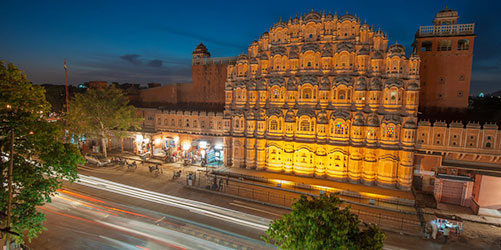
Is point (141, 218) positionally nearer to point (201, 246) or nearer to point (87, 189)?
point (201, 246)

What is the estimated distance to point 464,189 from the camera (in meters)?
30.5

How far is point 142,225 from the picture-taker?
23719 millimetres

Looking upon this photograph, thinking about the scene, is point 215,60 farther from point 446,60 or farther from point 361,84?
point 446,60

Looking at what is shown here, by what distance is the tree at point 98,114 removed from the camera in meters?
43.8

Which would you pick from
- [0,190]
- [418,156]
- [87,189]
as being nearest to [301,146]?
[418,156]

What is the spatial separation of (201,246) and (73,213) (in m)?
14.5

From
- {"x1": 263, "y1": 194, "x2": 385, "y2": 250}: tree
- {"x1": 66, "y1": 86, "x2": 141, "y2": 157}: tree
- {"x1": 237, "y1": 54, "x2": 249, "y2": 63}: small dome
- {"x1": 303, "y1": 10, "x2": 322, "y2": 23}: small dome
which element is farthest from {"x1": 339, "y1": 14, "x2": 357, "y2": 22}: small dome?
{"x1": 66, "y1": 86, "x2": 141, "y2": 157}: tree

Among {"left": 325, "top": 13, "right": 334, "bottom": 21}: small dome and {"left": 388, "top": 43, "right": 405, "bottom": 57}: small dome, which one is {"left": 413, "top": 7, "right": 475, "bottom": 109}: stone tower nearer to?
{"left": 388, "top": 43, "right": 405, "bottom": 57}: small dome

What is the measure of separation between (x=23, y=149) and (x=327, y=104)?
32529 millimetres

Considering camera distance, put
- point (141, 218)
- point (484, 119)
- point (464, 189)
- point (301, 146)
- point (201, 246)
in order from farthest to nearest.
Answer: point (301, 146) → point (484, 119) → point (464, 189) → point (141, 218) → point (201, 246)

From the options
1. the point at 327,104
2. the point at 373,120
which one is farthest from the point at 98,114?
the point at 373,120

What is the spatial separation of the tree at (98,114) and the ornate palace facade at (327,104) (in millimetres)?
19020

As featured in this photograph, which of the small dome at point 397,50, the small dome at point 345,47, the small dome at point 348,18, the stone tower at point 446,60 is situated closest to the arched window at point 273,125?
the small dome at point 345,47

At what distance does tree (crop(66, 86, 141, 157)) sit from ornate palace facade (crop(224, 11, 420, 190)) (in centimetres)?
1902
